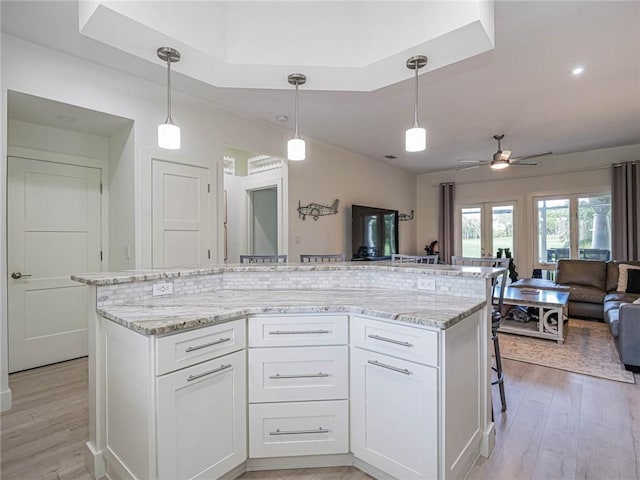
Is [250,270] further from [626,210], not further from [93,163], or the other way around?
[626,210]

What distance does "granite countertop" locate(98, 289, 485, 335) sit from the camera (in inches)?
60.0

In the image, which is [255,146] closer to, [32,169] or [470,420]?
[32,169]

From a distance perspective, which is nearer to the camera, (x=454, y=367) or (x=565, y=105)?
(x=454, y=367)

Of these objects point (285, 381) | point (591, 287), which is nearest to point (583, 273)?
point (591, 287)

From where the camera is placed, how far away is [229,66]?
2291 mm

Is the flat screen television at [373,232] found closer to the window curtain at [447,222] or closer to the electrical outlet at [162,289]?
the window curtain at [447,222]

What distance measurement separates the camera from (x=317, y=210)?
520cm

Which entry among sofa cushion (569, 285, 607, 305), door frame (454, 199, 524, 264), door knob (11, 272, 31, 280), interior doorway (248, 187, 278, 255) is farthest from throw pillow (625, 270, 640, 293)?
door knob (11, 272, 31, 280)

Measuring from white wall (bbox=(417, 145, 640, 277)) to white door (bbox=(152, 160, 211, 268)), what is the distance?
551 centimetres

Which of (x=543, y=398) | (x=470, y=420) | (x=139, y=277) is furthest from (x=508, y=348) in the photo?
(x=139, y=277)

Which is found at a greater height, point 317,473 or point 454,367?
point 454,367

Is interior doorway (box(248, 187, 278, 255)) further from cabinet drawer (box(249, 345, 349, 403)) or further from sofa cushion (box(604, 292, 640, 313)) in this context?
sofa cushion (box(604, 292, 640, 313))

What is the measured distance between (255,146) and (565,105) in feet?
12.0

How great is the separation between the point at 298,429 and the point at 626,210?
21.2 ft
